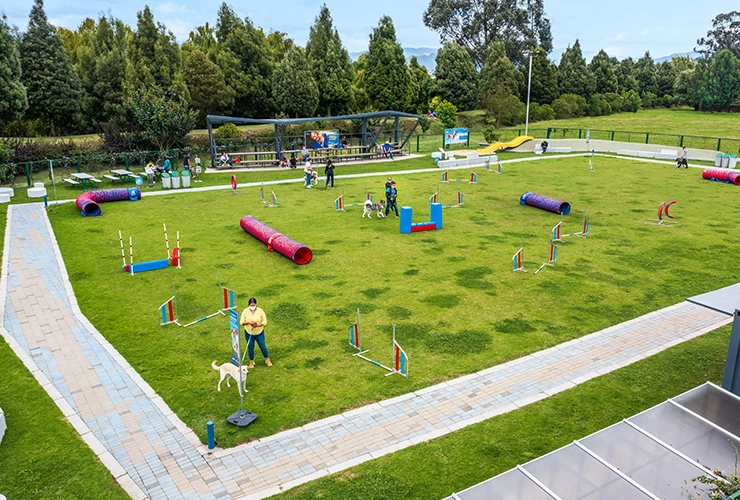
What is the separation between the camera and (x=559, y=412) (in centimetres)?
1055

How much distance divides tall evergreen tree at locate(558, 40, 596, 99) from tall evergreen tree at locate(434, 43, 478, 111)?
1383 cm

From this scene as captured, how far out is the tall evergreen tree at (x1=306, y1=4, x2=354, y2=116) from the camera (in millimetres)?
56375

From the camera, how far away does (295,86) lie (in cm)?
5294

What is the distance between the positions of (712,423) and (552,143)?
1796 inches

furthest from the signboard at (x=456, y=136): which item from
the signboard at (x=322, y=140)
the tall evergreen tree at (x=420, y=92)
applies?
the tall evergreen tree at (x=420, y=92)

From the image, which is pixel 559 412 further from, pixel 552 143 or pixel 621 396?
pixel 552 143

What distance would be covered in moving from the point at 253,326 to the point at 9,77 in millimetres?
34634

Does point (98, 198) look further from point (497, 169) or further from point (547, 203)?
point (497, 169)

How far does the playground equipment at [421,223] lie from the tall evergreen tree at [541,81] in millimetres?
54098

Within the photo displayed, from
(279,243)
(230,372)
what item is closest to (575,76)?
(279,243)

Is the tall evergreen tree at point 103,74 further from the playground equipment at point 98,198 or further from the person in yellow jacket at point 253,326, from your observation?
the person in yellow jacket at point 253,326

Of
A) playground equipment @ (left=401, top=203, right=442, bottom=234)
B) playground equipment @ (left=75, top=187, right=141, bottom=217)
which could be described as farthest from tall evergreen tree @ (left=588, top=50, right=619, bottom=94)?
playground equipment @ (left=75, top=187, right=141, bottom=217)

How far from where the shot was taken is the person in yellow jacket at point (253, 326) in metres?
11.9

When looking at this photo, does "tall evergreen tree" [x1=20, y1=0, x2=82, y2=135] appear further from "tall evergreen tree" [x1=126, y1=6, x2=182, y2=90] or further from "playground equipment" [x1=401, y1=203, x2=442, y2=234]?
"playground equipment" [x1=401, y1=203, x2=442, y2=234]
